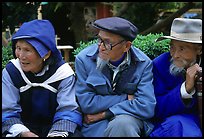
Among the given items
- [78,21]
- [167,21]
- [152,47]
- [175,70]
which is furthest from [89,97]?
[167,21]

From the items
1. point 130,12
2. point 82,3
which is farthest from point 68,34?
point 130,12

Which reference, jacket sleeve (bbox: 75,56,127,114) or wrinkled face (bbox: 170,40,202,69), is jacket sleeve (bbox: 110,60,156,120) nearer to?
jacket sleeve (bbox: 75,56,127,114)

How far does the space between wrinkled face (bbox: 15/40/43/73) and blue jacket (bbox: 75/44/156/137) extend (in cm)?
35

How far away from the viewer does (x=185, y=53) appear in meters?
3.52

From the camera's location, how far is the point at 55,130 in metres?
3.39

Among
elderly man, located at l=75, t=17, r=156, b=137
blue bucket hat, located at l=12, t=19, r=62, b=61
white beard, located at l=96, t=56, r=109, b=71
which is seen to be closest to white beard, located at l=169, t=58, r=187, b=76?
elderly man, located at l=75, t=17, r=156, b=137

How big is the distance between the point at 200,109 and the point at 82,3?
6363 millimetres

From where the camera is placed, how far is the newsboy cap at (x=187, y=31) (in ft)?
11.6

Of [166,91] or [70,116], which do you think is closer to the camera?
[70,116]

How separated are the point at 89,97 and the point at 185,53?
2.75ft

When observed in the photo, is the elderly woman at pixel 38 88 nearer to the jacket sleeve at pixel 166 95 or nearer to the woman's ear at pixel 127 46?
the woman's ear at pixel 127 46

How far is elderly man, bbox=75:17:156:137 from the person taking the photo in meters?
3.43

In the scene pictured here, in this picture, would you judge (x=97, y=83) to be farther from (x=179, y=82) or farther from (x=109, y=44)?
(x=179, y=82)

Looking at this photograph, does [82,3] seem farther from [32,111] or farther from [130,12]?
[32,111]
